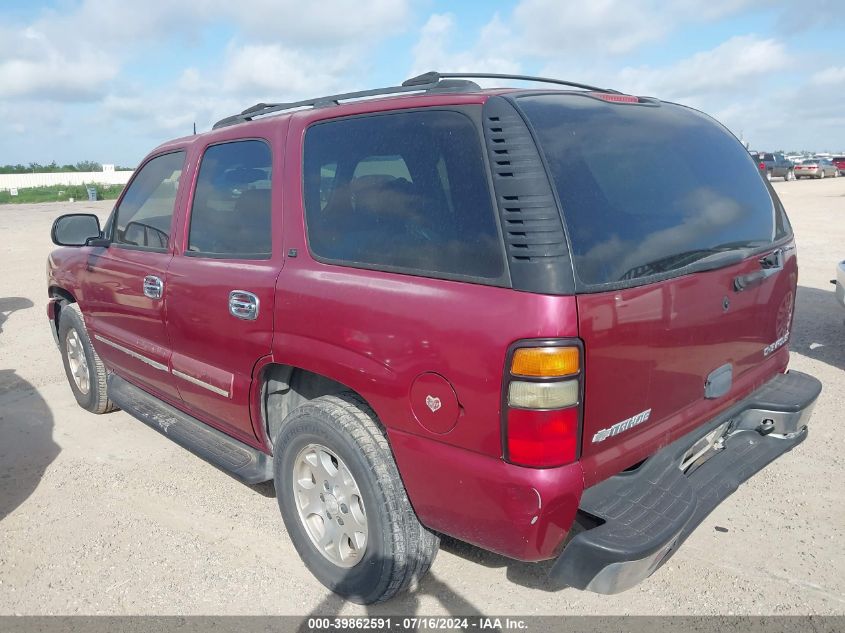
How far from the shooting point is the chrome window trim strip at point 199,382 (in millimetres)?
3295

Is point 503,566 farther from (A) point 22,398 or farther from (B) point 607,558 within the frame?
(A) point 22,398

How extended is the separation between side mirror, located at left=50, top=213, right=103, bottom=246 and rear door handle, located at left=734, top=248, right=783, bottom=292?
143 inches

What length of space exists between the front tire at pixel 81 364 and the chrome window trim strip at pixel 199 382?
1.40 metres

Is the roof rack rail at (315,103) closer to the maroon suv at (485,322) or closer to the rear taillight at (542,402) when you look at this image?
the maroon suv at (485,322)

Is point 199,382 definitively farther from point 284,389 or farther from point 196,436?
point 284,389

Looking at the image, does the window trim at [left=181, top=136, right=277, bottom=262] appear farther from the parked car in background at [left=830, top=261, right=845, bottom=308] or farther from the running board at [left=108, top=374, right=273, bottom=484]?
the parked car in background at [left=830, top=261, right=845, bottom=308]

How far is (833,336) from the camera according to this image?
648 cm

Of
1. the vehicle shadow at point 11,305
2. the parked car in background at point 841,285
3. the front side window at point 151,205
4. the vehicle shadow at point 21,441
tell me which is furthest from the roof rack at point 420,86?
the vehicle shadow at point 11,305

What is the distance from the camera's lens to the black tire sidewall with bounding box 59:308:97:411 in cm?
473

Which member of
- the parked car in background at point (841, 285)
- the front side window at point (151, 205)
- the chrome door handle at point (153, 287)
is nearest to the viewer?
the chrome door handle at point (153, 287)

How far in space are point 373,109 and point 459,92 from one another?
376mm

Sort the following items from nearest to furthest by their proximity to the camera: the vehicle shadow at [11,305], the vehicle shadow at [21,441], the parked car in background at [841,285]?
the vehicle shadow at [21,441] → the parked car in background at [841,285] → the vehicle shadow at [11,305]

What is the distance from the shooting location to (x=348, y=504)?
→ 8.94 ft

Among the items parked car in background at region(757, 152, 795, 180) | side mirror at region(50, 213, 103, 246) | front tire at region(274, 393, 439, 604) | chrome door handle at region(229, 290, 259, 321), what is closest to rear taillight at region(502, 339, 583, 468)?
front tire at region(274, 393, 439, 604)
